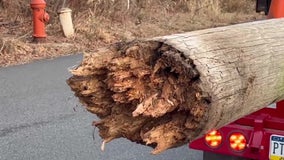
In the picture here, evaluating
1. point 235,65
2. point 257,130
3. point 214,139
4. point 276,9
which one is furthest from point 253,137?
point 235,65

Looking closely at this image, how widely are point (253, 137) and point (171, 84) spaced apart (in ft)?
5.94

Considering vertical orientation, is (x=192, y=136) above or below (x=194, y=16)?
above

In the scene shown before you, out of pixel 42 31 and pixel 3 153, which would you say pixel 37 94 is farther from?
pixel 42 31

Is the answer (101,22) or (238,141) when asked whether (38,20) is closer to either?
(101,22)

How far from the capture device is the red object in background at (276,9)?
13.8 ft

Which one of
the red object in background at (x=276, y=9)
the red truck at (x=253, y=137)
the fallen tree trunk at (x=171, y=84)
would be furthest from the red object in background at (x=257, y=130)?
the fallen tree trunk at (x=171, y=84)

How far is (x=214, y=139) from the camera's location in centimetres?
415

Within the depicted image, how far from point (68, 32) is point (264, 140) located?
10.0 m

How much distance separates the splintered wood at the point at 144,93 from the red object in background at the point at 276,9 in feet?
6.53

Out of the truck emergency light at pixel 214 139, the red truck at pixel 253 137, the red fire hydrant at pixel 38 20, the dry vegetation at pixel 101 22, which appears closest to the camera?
the red truck at pixel 253 137

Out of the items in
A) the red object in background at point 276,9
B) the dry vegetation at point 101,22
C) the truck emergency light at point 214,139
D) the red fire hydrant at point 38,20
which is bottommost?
the dry vegetation at point 101,22

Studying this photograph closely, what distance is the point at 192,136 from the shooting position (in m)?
2.35

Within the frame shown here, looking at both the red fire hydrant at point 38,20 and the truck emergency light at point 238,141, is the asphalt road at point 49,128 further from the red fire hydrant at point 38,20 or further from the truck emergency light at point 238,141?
the red fire hydrant at point 38,20

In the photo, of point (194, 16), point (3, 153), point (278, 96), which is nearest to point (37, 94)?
point (3, 153)
